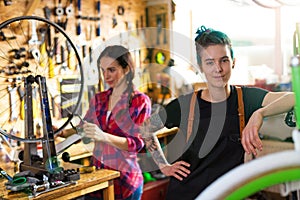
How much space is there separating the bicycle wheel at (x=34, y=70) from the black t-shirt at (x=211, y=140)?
1.01 m

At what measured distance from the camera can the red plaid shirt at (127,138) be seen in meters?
1.93

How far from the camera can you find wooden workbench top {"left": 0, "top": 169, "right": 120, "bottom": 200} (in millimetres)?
1576

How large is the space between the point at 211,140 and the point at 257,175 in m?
0.78

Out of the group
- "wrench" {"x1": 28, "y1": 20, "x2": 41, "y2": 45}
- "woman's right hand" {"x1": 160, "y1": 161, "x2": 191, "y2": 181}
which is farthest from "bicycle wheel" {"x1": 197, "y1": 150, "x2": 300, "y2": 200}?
"wrench" {"x1": 28, "y1": 20, "x2": 41, "y2": 45}

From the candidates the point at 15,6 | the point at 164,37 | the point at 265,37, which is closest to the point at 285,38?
the point at 265,37

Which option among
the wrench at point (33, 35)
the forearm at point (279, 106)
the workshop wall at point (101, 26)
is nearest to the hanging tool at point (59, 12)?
the workshop wall at point (101, 26)

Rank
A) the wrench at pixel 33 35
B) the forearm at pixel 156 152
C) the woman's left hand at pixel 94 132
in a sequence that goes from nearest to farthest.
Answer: the forearm at pixel 156 152
the woman's left hand at pixel 94 132
the wrench at pixel 33 35


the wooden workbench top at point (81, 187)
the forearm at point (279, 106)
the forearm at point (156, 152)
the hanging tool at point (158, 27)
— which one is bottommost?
the wooden workbench top at point (81, 187)

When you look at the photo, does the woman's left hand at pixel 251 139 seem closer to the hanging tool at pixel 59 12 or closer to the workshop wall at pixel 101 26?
the workshop wall at pixel 101 26

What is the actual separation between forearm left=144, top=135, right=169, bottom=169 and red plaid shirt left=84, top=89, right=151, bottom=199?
0.28 m

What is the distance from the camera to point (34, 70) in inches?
104

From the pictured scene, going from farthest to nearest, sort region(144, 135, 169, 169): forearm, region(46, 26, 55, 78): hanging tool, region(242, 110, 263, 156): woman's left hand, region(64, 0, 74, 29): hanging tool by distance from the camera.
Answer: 1. region(64, 0, 74, 29): hanging tool
2. region(46, 26, 55, 78): hanging tool
3. region(144, 135, 169, 169): forearm
4. region(242, 110, 263, 156): woman's left hand

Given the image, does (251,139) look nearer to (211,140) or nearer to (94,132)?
(211,140)

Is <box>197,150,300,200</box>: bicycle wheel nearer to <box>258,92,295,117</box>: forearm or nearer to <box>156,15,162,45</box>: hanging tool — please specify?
<box>258,92,295,117</box>: forearm
